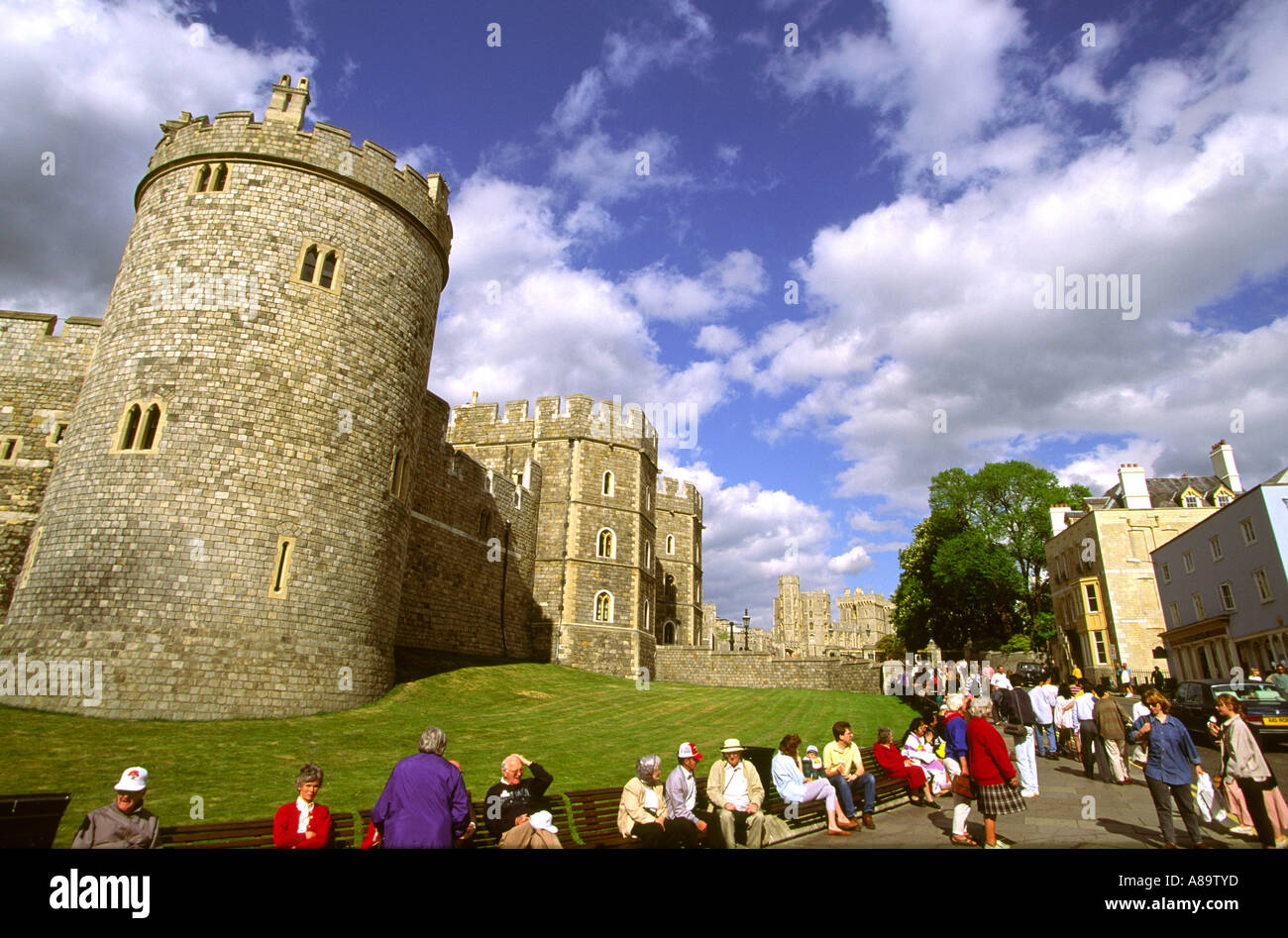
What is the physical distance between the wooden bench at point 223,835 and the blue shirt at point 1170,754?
8.25m

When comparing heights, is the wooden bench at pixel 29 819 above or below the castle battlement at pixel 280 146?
below

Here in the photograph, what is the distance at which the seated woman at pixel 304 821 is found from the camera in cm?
537

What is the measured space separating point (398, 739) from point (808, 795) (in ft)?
24.4

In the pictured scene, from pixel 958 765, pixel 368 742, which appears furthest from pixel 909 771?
pixel 368 742

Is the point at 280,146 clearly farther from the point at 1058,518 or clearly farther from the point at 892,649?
the point at 892,649

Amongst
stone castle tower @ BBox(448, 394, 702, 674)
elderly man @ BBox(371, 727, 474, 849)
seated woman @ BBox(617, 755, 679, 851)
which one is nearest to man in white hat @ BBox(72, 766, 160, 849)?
elderly man @ BBox(371, 727, 474, 849)

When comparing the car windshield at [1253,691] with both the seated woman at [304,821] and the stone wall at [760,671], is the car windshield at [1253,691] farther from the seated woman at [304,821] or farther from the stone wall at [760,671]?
the seated woman at [304,821]

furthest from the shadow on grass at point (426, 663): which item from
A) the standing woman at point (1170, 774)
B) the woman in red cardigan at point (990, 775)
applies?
the standing woman at point (1170, 774)

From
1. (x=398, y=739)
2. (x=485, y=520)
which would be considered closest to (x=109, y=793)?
(x=398, y=739)

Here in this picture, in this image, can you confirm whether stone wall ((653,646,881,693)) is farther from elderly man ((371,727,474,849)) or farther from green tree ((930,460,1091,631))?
elderly man ((371,727,474,849))

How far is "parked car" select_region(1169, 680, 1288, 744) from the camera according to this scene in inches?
521

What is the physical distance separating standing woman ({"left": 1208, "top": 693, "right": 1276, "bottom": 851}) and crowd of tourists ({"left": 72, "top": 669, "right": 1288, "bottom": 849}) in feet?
0.04
